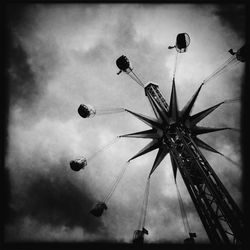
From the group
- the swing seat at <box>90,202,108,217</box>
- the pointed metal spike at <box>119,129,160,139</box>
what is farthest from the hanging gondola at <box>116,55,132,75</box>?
the swing seat at <box>90,202,108,217</box>

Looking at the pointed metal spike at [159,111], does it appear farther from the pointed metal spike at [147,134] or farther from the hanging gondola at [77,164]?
the hanging gondola at [77,164]

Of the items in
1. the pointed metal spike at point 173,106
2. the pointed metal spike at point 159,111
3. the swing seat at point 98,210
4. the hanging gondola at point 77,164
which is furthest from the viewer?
the hanging gondola at point 77,164

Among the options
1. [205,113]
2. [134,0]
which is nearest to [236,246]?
[205,113]

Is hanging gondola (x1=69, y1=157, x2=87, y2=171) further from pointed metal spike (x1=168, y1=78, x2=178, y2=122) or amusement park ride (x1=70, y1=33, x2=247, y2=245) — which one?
pointed metal spike (x1=168, y1=78, x2=178, y2=122)

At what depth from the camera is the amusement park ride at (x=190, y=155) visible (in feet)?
21.2

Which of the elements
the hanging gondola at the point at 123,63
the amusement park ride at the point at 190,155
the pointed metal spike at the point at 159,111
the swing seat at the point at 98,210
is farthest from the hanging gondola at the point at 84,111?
the swing seat at the point at 98,210

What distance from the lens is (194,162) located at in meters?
7.67

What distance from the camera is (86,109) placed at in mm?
Result: 10914

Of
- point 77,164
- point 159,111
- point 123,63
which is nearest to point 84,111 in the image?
point 77,164

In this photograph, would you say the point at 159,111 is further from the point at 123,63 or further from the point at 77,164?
the point at 77,164

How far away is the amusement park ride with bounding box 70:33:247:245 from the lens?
6.46 meters

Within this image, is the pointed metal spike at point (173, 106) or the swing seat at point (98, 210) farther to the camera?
A: the swing seat at point (98, 210)

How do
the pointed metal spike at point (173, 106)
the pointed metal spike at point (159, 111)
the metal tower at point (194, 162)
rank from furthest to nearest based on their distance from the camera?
the pointed metal spike at point (159, 111) → the pointed metal spike at point (173, 106) → the metal tower at point (194, 162)

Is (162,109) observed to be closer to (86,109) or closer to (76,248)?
(86,109)
